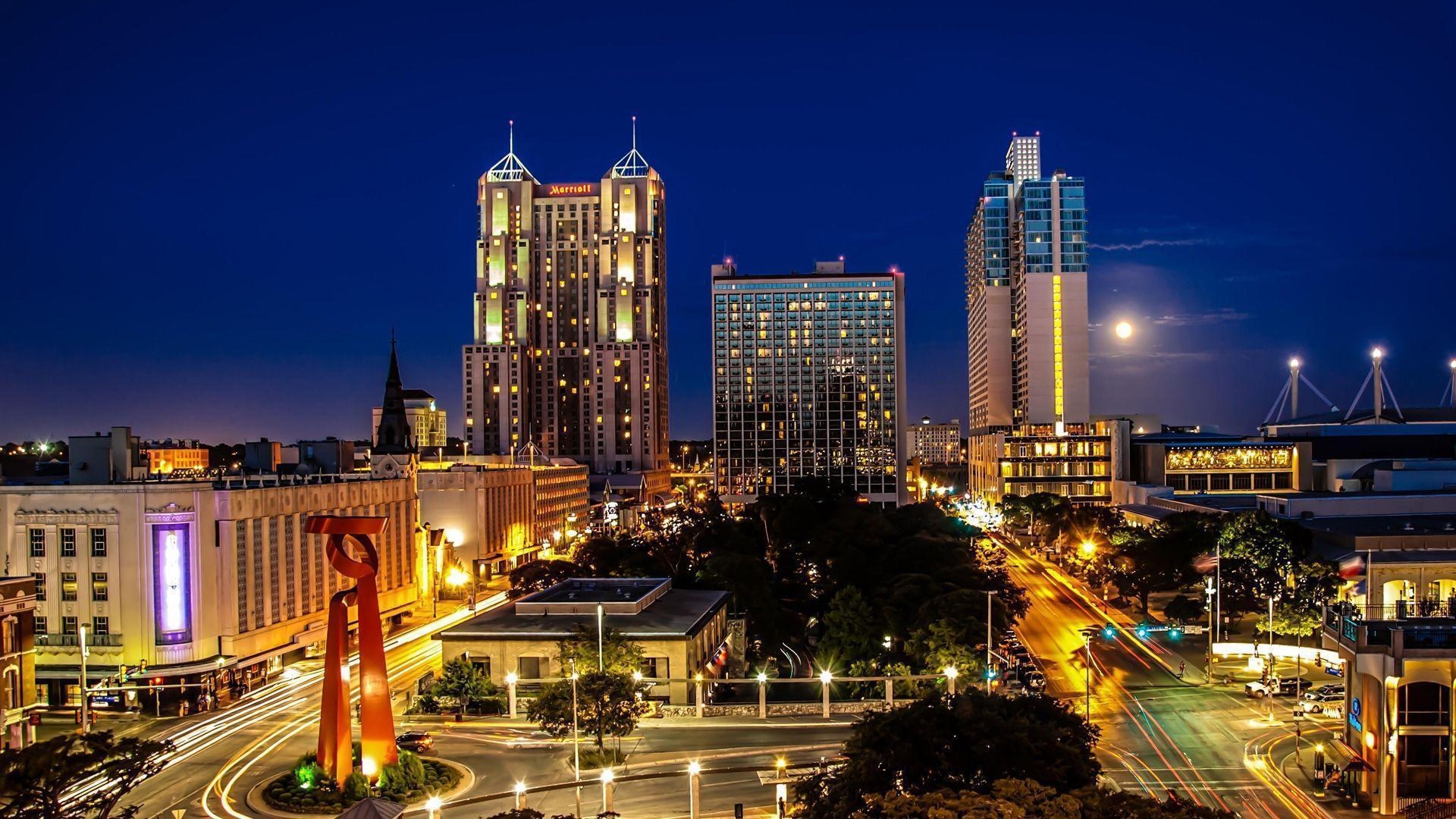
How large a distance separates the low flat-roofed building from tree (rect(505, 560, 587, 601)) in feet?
75.6

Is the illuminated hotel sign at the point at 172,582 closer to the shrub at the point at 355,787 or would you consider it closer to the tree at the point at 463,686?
the tree at the point at 463,686

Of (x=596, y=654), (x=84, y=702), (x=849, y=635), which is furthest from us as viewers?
(x=849, y=635)

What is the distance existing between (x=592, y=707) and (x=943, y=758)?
61.5ft

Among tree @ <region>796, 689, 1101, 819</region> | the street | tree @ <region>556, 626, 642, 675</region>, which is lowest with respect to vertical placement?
the street

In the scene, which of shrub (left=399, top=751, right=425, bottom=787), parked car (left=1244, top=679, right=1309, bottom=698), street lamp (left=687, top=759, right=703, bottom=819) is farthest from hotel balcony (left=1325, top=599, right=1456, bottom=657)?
shrub (left=399, top=751, right=425, bottom=787)

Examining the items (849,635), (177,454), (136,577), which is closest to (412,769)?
(849,635)

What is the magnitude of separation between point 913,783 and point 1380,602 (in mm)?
52575

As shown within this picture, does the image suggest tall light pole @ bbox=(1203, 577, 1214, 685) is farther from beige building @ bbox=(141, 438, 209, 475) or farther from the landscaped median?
beige building @ bbox=(141, 438, 209, 475)

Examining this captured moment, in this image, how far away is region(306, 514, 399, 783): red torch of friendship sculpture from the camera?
3953 cm

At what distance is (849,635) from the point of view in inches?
2445

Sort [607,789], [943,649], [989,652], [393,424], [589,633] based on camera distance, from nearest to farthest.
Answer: [607,789], [589,633], [989,652], [943,649], [393,424]

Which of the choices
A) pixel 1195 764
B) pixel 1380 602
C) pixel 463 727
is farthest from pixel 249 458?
pixel 1380 602

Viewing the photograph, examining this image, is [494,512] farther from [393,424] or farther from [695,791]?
[695,791]

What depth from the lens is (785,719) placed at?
5066 centimetres
